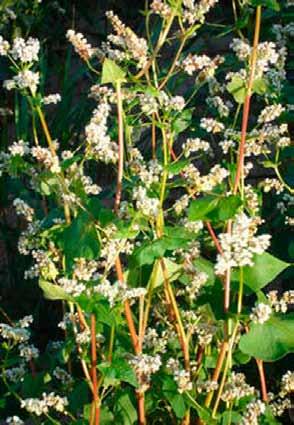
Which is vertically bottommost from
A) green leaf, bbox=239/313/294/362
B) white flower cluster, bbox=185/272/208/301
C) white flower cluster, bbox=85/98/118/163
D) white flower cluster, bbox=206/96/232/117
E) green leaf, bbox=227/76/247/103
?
green leaf, bbox=239/313/294/362

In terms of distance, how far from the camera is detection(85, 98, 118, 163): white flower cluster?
60.4 inches

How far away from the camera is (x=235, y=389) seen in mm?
1741

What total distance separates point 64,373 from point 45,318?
3.60 feet

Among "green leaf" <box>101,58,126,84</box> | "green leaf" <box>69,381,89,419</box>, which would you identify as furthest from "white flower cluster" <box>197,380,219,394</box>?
"green leaf" <box>101,58,126,84</box>

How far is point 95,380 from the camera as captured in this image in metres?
1.71

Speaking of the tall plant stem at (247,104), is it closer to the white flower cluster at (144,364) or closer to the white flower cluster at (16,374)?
A: the white flower cluster at (144,364)

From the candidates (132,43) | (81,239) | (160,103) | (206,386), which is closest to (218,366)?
(206,386)

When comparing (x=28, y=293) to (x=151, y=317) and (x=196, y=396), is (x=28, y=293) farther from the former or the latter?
(x=196, y=396)

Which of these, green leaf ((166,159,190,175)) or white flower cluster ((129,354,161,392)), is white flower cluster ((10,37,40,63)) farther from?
white flower cluster ((129,354,161,392))

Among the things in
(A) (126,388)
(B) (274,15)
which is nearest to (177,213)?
(A) (126,388)

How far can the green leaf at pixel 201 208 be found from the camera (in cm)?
153

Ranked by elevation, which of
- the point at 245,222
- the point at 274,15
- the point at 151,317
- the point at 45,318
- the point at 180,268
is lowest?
the point at 45,318

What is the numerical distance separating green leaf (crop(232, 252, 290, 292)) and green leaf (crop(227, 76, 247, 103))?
269mm

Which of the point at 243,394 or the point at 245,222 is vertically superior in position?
the point at 245,222
